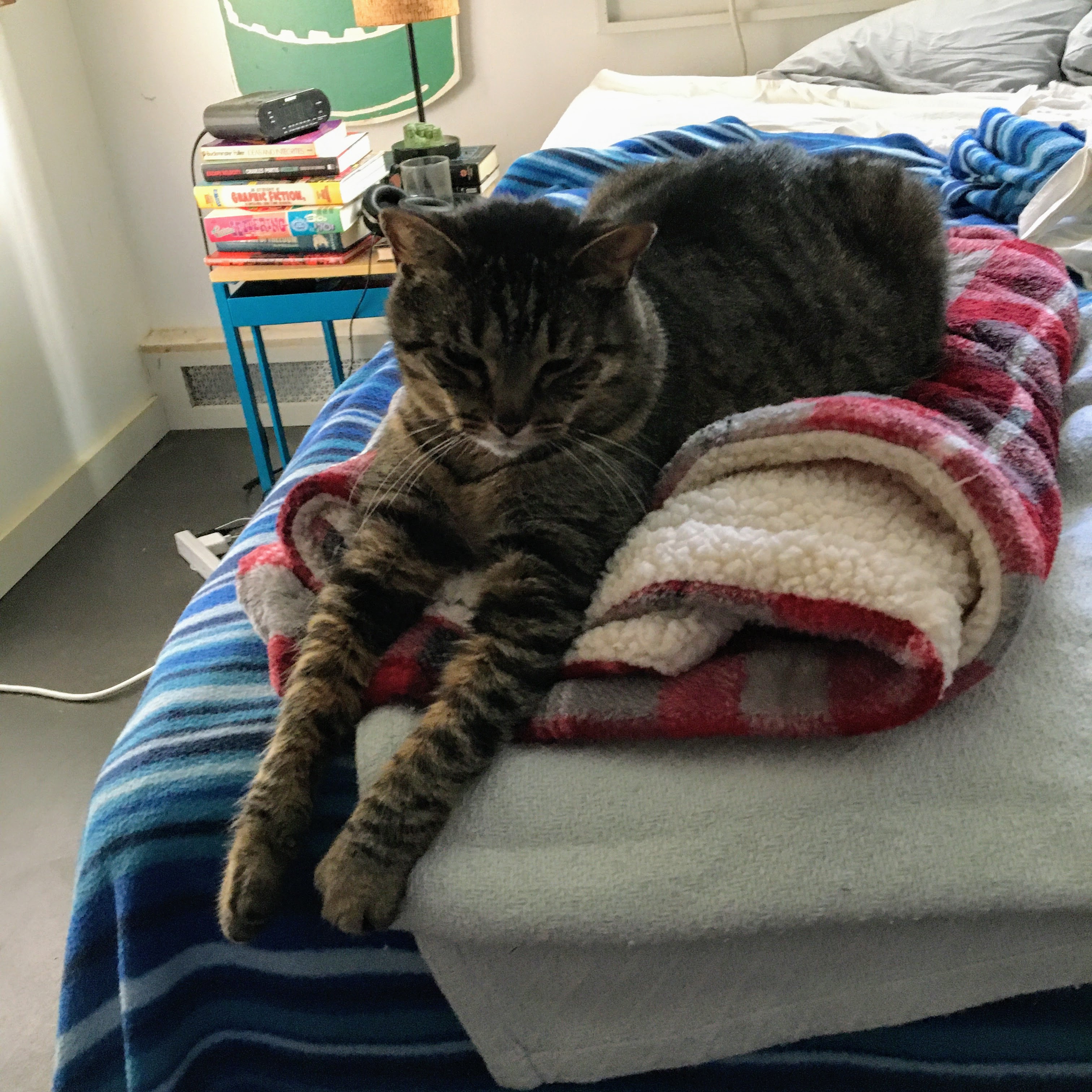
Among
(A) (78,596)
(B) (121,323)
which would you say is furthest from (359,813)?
(B) (121,323)

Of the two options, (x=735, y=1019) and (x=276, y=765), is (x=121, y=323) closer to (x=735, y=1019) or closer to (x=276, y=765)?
(x=276, y=765)

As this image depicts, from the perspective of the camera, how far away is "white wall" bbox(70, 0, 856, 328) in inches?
97.7

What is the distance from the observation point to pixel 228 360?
9.17ft

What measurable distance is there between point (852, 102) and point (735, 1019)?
2.18 m

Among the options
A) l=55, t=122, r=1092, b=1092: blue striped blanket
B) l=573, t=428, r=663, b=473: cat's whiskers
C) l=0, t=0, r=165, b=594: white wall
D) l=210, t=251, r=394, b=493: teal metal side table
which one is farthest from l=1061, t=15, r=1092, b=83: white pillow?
l=0, t=0, r=165, b=594: white wall

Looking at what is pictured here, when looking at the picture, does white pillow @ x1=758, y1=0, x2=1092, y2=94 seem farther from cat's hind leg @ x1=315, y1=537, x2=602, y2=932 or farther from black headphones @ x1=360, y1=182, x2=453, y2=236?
cat's hind leg @ x1=315, y1=537, x2=602, y2=932

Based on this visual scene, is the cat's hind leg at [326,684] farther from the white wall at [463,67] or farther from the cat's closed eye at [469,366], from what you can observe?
the white wall at [463,67]

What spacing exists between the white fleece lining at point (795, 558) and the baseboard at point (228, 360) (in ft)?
7.12

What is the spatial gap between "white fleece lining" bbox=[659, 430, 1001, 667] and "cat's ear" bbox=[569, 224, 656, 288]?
0.66 ft

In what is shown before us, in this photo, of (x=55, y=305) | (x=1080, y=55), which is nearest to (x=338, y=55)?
(x=55, y=305)

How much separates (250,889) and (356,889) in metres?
0.09

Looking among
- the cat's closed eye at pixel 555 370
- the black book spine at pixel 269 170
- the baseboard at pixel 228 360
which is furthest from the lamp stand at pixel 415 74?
the cat's closed eye at pixel 555 370

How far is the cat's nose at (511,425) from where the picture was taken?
31.9 inches

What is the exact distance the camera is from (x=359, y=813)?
2.01 feet
